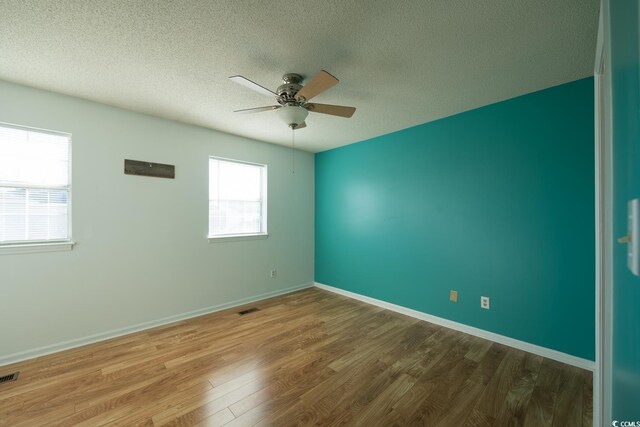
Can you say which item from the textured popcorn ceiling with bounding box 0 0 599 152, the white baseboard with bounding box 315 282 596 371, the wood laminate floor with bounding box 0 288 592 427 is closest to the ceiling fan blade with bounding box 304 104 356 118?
the textured popcorn ceiling with bounding box 0 0 599 152

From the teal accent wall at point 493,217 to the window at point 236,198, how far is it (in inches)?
63.1

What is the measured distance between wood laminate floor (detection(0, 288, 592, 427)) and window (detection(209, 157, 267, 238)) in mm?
1481

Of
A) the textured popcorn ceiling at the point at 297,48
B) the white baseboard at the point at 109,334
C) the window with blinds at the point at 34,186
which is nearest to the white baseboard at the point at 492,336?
the white baseboard at the point at 109,334

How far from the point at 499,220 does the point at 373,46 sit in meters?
2.18

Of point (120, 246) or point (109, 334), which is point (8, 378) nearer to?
point (109, 334)

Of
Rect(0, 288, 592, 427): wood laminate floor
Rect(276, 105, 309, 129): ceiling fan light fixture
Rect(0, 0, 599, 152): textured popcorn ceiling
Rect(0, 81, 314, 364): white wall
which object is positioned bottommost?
Rect(0, 288, 592, 427): wood laminate floor

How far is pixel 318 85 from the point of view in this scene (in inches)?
69.9

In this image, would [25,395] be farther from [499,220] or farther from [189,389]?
[499,220]

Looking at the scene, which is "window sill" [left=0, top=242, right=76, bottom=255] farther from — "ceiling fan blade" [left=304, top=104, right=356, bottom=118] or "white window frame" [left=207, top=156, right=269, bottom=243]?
"ceiling fan blade" [left=304, top=104, right=356, bottom=118]

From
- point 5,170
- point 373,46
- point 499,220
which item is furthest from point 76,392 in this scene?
point 499,220

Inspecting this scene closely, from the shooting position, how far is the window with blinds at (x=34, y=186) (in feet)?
7.40

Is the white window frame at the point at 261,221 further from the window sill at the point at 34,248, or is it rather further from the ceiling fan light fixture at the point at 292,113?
the ceiling fan light fixture at the point at 292,113

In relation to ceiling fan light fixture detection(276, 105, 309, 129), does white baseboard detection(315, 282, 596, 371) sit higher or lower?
lower

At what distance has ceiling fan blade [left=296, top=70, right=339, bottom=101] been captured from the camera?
165cm
